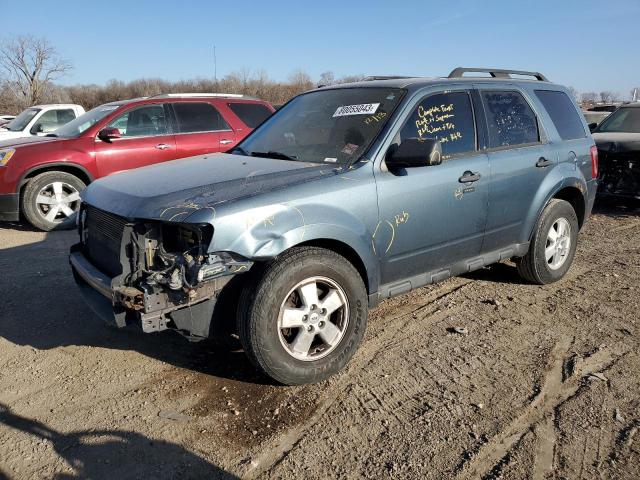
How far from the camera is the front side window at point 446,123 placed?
382cm

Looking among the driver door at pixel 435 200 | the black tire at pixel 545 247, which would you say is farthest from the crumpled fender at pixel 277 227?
the black tire at pixel 545 247

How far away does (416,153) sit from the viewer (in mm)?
3408

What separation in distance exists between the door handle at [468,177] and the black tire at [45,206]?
5.58 meters

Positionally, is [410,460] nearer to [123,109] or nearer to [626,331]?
[626,331]

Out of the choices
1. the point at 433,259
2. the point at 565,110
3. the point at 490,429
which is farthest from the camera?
the point at 565,110

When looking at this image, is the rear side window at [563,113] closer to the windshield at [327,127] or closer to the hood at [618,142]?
the windshield at [327,127]

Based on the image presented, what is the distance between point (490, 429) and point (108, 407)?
85.5 inches

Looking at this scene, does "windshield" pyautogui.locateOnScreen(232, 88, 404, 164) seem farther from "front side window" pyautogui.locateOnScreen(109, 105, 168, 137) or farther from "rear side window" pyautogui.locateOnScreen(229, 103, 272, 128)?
"rear side window" pyautogui.locateOnScreen(229, 103, 272, 128)

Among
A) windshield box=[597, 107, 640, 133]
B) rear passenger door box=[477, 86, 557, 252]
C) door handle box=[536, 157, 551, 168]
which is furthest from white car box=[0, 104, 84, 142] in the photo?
windshield box=[597, 107, 640, 133]

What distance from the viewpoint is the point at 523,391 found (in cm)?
320

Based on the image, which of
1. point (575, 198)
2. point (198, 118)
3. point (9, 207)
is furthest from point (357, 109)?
point (9, 207)

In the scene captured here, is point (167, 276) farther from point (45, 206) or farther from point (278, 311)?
point (45, 206)

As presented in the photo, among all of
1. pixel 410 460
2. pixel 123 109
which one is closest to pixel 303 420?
pixel 410 460

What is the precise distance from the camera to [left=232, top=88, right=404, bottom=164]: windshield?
3.72 metres
